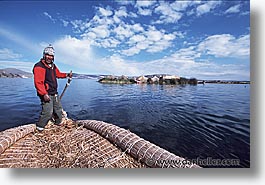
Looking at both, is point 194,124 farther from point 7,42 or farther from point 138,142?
point 7,42

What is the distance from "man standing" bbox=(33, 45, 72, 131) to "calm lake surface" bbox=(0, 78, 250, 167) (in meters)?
0.17

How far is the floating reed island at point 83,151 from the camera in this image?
1564 millimetres

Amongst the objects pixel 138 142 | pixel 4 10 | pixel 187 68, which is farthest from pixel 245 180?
pixel 4 10

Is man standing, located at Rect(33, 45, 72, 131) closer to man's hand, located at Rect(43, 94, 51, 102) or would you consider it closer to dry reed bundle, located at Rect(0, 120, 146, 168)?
man's hand, located at Rect(43, 94, 51, 102)

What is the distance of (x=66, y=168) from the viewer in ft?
5.26

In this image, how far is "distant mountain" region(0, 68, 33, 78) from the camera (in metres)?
1.90

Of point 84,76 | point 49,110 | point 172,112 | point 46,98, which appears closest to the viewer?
point 46,98

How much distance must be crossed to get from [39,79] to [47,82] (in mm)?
129

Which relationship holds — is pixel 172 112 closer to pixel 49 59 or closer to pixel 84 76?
pixel 84 76

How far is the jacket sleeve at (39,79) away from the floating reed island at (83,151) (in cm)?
48

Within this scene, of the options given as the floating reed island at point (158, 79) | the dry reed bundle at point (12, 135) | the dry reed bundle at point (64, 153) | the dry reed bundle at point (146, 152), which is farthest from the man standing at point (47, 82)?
the dry reed bundle at point (146, 152)

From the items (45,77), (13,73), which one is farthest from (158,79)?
(13,73)

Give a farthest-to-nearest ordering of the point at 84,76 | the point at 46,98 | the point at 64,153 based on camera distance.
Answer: the point at 84,76 → the point at 46,98 → the point at 64,153

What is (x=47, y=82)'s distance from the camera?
1.86 metres
